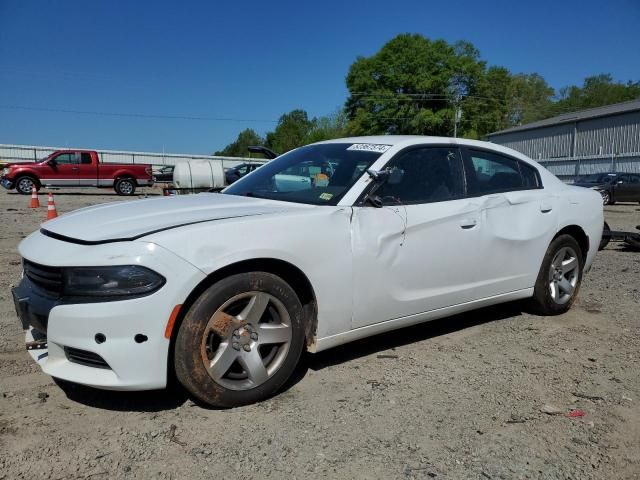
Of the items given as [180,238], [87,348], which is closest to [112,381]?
[87,348]

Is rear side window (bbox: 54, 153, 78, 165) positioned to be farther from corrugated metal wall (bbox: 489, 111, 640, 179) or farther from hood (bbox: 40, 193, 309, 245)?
corrugated metal wall (bbox: 489, 111, 640, 179)

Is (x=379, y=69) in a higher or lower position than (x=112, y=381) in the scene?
higher

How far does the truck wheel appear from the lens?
906 inches

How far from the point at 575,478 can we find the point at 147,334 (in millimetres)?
2083

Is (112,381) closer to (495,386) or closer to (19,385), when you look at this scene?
(19,385)

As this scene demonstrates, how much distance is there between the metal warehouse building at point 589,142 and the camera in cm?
3719

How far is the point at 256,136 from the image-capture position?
126 metres

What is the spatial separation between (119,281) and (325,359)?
5.54 feet

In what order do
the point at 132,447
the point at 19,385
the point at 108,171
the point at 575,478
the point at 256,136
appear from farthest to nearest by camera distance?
the point at 256,136 → the point at 108,171 → the point at 19,385 → the point at 132,447 → the point at 575,478

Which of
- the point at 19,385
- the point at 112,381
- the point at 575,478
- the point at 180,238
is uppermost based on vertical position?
the point at 180,238

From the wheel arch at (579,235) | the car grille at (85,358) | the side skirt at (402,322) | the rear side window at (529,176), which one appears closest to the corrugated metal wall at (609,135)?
the wheel arch at (579,235)

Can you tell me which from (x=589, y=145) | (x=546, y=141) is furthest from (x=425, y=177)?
(x=546, y=141)

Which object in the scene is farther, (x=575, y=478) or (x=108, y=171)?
(x=108, y=171)

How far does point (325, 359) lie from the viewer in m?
3.77
